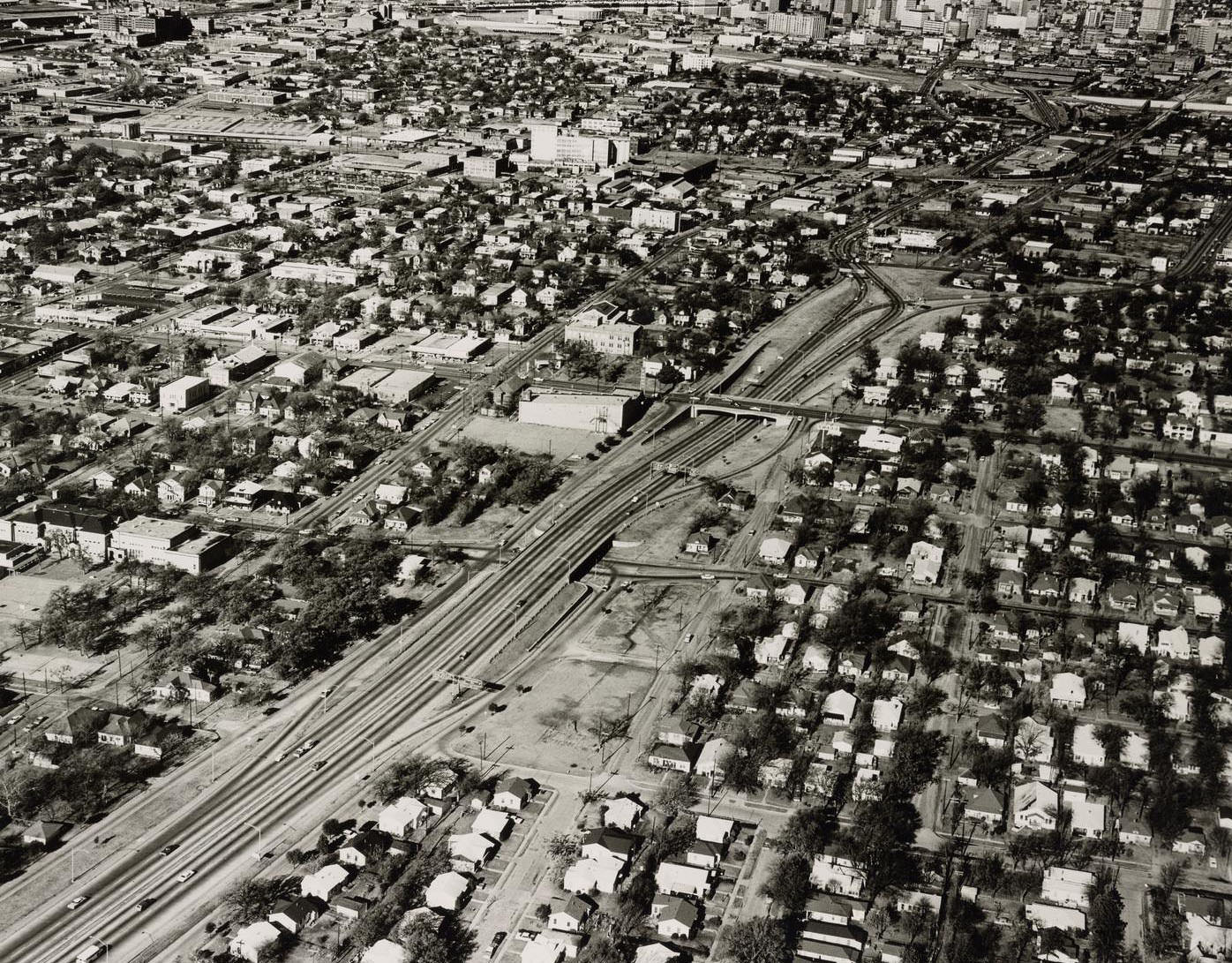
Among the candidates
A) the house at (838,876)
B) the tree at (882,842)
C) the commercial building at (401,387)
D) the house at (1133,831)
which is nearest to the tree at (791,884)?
the house at (838,876)

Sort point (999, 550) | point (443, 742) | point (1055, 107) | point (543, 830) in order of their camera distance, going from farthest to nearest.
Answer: point (1055, 107) < point (999, 550) < point (443, 742) < point (543, 830)

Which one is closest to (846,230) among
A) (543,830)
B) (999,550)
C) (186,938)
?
(999,550)

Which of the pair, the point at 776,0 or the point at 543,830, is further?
the point at 776,0

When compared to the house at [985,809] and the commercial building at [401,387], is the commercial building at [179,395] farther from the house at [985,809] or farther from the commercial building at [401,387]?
the house at [985,809]

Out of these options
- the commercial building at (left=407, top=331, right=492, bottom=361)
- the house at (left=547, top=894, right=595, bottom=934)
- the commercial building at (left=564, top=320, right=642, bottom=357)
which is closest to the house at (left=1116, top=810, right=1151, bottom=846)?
the house at (left=547, top=894, right=595, bottom=934)

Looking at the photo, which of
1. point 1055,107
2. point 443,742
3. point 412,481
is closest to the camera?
point 443,742

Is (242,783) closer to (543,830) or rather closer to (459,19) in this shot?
(543,830)

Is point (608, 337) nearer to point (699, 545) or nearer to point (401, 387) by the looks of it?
point (401, 387)
